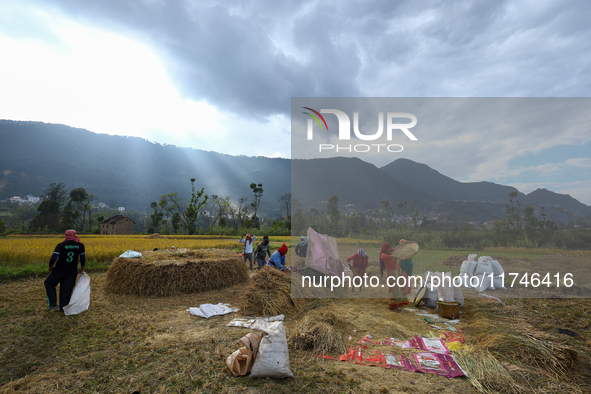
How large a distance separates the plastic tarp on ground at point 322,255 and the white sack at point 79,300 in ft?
17.4

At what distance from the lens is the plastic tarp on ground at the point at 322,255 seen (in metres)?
7.87

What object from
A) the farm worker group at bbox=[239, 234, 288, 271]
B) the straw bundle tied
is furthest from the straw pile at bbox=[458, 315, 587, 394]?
the farm worker group at bbox=[239, 234, 288, 271]

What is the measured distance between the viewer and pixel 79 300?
546 cm

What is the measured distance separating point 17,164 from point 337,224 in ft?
597

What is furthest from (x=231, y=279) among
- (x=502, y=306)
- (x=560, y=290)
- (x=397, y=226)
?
(x=397, y=226)

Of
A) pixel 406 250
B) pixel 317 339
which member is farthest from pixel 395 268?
pixel 317 339

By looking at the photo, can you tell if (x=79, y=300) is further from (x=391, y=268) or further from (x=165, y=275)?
(x=391, y=268)

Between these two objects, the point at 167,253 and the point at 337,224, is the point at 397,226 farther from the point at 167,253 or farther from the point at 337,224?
the point at 167,253

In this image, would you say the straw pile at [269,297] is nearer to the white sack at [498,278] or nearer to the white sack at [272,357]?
the white sack at [272,357]

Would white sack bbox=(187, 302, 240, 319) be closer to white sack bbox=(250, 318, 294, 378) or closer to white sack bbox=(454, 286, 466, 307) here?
white sack bbox=(250, 318, 294, 378)

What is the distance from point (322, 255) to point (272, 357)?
5.02 meters

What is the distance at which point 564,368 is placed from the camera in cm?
342

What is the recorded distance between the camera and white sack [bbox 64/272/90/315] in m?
5.37

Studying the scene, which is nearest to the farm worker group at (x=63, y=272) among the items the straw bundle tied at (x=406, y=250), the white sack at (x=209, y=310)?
the white sack at (x=209, y=310)
